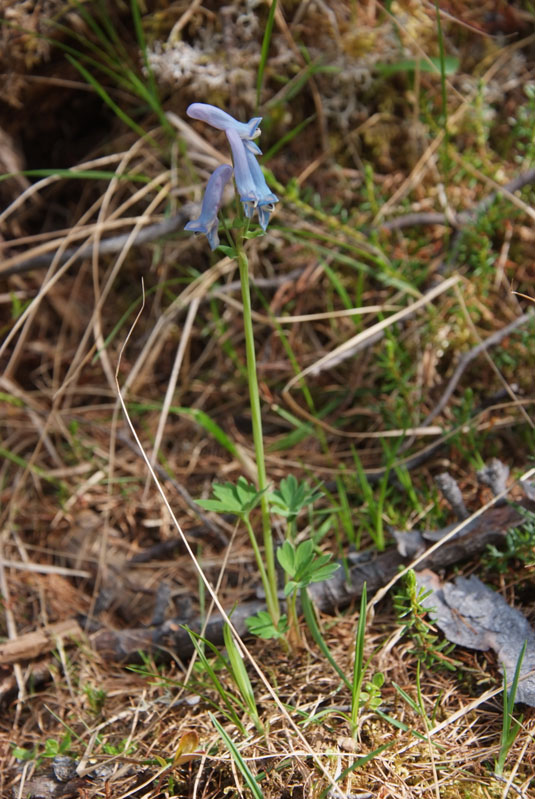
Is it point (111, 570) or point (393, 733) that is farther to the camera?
point (111, 570)

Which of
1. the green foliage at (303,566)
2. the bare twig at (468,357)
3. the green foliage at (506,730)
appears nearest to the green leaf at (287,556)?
the green foliage at (303,566)

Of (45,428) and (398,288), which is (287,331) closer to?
(398,288)

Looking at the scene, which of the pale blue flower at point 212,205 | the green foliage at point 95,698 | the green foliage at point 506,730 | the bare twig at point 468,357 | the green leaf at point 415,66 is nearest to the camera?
the green foliage at point 506,730

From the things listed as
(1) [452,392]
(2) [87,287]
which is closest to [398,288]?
(1) [452,392]

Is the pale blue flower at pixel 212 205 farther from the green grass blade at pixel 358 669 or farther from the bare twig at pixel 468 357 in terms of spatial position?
the bare twig at pixel 468 357

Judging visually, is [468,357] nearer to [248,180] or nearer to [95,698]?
[248,180]

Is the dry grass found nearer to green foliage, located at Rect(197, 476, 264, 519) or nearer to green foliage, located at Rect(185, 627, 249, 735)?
green foliage, located at Rect(185, 627, 249, 735)

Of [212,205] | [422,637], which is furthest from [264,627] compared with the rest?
[212,205]
